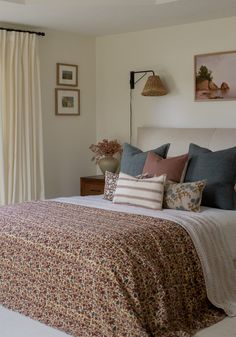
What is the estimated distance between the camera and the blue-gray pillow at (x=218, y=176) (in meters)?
3.97

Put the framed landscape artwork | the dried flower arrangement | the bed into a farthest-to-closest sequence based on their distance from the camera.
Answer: the dried flower arrangement → the framed landscape artwork → the bed

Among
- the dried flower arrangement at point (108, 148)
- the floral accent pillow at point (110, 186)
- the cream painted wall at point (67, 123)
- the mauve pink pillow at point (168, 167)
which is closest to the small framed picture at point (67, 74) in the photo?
the cream painted wall at point (67, 123)

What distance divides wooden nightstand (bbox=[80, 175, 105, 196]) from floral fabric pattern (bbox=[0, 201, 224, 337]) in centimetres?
177

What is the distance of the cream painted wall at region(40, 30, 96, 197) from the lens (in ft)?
18.0

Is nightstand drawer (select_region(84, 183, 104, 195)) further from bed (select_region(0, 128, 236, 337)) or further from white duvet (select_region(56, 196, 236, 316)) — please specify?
white duvet (select_region(56, 196, 236, 316))

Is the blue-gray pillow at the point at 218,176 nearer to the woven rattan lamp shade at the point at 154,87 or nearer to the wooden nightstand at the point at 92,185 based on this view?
the woven rattan lamp shade at the point at 154,87

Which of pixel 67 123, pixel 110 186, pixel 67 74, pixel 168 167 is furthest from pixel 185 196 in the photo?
pixel 67 74

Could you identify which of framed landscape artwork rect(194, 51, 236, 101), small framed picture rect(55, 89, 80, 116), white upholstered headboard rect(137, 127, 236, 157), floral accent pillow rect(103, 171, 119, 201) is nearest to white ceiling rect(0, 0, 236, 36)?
framed landscape artwork rect(194, 51, 236, 101)

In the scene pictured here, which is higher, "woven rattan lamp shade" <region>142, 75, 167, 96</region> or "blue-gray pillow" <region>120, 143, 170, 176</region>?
"woven rattan lamp shade" <region>142, 75, 167, 96</region>

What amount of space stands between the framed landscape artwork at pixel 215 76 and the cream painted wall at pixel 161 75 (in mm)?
62

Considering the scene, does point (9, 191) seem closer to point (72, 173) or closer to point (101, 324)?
point (72, 173)

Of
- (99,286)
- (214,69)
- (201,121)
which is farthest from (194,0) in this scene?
(99,286)

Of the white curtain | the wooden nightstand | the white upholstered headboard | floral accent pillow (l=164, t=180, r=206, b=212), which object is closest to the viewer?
floral accent pillow (l=164, t=180, r=206, b=212)

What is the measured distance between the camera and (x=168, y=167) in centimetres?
410
